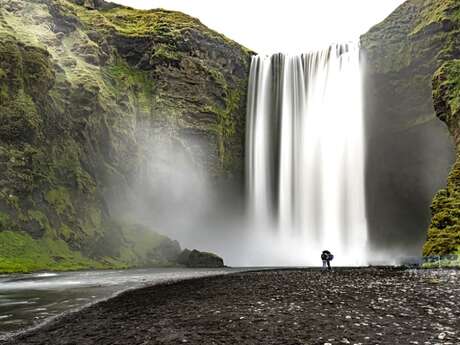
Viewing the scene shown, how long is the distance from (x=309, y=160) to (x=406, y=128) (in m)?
21.2

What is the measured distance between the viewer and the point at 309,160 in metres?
92.6

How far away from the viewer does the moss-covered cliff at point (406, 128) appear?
82500 millimetres

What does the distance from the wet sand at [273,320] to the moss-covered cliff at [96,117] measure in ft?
154

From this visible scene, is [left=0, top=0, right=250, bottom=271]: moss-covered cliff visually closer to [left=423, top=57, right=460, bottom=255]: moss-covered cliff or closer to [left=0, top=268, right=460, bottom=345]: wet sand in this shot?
[left=0, top=268, right=460, bottom=345]: wet sand

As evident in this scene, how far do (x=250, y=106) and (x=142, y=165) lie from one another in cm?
3226

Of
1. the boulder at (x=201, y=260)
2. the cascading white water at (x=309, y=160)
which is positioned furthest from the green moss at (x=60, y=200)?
the cascading white water at (x=309, y=160)

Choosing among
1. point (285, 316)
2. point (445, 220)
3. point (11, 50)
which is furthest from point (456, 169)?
point (11, 50)

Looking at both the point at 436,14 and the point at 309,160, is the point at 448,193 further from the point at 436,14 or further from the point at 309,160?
the point at 436,14

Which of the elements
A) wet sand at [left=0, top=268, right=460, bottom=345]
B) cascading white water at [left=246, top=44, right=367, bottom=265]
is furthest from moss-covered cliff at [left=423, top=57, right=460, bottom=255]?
cascading white water at [left=246, top=44, right=367, bottom=265]

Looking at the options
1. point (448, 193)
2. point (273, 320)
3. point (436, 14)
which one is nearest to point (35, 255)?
point (273, 320)

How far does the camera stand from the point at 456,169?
52.8 metres

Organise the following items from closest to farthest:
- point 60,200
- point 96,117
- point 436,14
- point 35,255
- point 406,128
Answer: point 35,255
point 60,200
point 436,14
point 406,128
point 96,117

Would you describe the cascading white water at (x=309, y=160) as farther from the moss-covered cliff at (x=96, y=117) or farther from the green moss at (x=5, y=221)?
the green moss at (x=5, y=221)

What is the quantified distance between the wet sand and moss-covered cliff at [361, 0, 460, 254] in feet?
227
